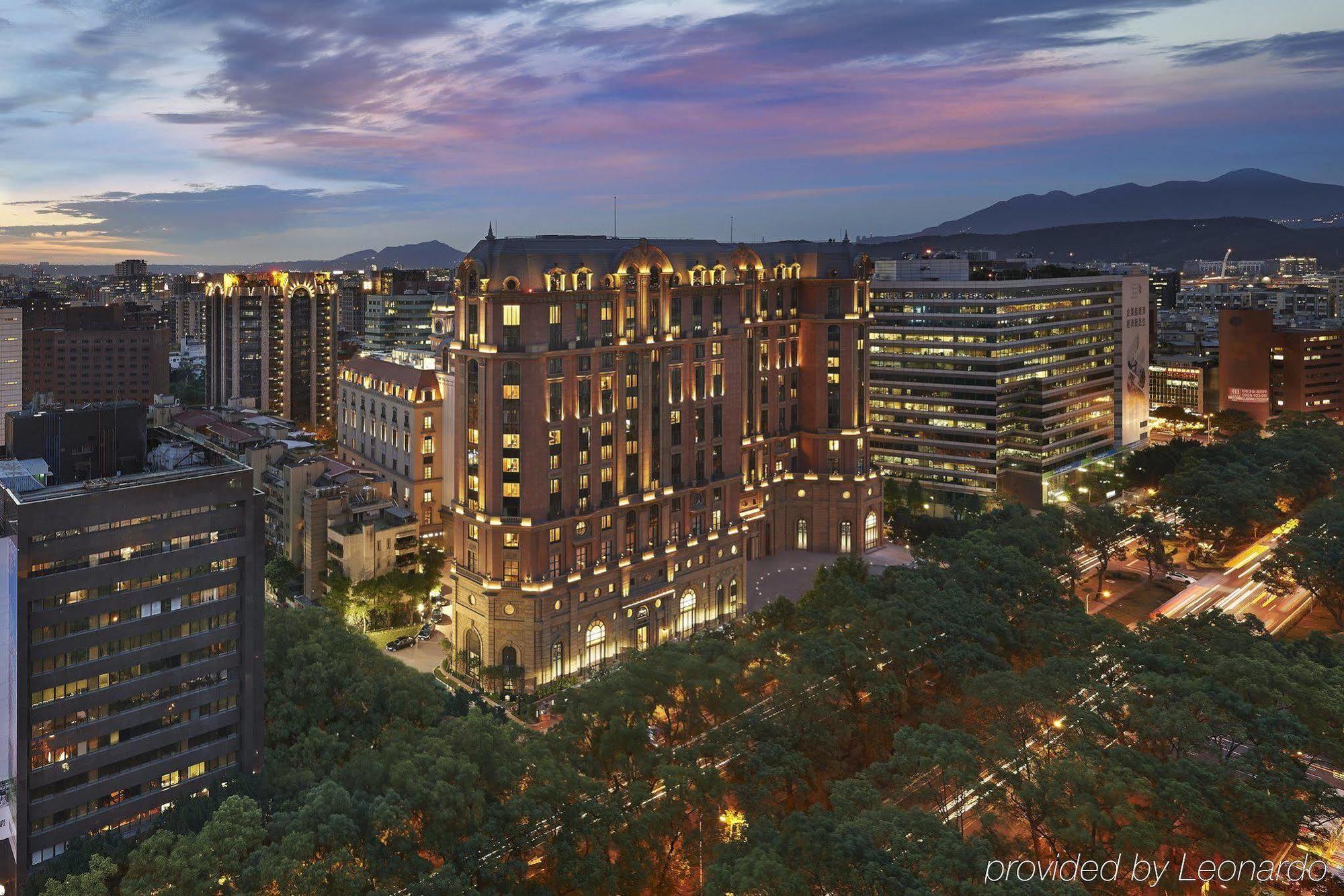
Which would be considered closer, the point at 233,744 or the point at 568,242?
the point at 233,744

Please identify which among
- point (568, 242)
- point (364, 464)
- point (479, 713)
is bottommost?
point (479, 713)

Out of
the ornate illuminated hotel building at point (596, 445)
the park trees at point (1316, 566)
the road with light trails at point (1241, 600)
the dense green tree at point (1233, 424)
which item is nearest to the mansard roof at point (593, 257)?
the ornate illuminated hotel building at point (596, 445)

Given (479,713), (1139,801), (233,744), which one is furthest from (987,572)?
(233,744)

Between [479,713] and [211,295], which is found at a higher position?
[211,295]

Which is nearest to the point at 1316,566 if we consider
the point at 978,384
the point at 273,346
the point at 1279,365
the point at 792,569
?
the point at 978,384

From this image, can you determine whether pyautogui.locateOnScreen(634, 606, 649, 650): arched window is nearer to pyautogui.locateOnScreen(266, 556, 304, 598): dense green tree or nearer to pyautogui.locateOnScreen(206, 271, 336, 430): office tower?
pyautogui.locateOnScreen(266, 556, 304, 598): dense green tree

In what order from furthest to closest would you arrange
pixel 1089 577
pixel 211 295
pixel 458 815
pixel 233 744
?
pixel 211 295 → pixel 1089 577 → pixel 233 744 → pixel 458 815

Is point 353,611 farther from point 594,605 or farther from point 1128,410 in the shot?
point 1128,410
